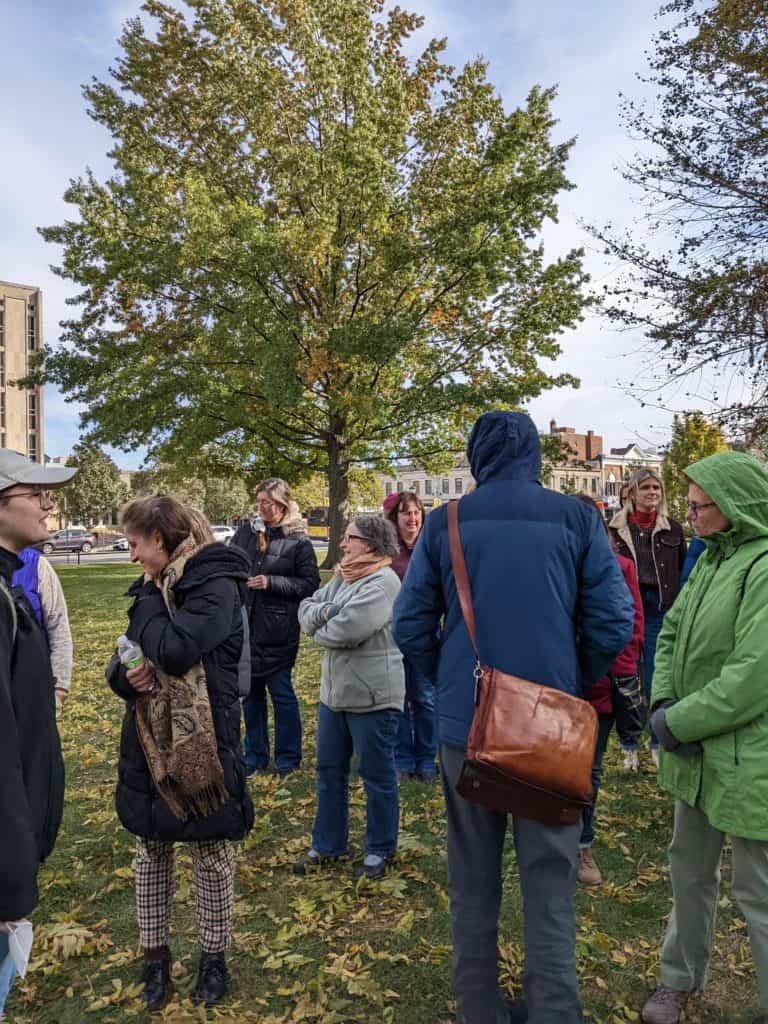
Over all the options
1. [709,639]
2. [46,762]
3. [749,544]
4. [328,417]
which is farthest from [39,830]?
[328,417]

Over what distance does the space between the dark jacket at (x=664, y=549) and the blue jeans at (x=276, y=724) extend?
9.15 feet

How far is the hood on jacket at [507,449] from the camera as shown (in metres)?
2.75

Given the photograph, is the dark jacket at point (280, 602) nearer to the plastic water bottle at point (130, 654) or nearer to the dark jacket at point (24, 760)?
the plastic water bottle at point (130, 654)

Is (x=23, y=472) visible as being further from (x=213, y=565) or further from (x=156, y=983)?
(x=156, y=983)

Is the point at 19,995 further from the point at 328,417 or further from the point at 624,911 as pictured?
the point at 328,417

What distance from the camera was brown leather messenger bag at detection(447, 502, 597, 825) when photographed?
2.43 metres

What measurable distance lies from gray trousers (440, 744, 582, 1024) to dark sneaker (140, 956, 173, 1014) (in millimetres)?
1340

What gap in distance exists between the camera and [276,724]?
5.79m

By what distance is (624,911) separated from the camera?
12.5 ft

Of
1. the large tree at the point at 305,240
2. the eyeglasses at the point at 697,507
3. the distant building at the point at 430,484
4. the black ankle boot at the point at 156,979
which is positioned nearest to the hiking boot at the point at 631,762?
→ the eyeglasses at the point at 697,507

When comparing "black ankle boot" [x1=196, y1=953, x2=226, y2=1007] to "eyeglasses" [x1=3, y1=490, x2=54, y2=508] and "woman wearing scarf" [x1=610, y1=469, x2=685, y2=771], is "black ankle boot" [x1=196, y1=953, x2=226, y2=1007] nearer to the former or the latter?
"eyeglasses" [x1=3, y1=490, x2=54, y2=508]

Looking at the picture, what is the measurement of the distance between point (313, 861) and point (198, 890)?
1.28m

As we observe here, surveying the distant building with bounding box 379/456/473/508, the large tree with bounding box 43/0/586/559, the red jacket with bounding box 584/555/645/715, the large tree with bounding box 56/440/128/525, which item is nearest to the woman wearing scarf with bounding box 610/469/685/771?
the red jacket with bounding box 584/555/645/715

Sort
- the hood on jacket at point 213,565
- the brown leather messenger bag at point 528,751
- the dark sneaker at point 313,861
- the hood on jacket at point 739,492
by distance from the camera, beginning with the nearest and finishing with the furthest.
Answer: the brown leather messenger bag at point 528,751 → the hood on jacket at point 739,492 → the hood on jacket at point 213,565 → the dark sneaker at point 313,861
